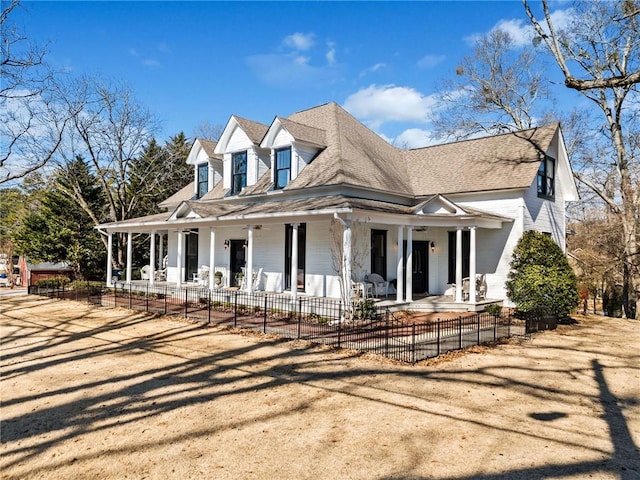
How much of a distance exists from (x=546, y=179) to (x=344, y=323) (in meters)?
12.6

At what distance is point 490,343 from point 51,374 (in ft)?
34.8

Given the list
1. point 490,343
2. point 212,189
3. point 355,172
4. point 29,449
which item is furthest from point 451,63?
point 29,449

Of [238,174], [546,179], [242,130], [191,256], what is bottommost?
[191,256]

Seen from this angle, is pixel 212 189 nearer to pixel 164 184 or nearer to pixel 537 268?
pixel 164 184

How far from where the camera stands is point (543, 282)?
1472 centimetres

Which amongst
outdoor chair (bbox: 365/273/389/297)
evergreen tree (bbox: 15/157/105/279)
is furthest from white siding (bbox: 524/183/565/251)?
evergreen tree (bbox: 15/157/105/279)

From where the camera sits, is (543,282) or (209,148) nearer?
(543,282)

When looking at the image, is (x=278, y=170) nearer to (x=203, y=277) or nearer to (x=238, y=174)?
(x=238, y=174)

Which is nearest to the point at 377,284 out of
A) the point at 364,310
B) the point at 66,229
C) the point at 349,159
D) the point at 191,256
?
the point at 364,310

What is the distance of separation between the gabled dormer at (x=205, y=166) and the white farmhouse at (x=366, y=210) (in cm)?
80

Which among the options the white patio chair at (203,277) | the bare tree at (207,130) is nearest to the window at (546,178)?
the white patio chair at (203,277)

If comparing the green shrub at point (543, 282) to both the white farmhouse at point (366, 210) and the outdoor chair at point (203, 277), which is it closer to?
the white farmhouse at point (366, 210)

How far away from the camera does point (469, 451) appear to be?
5.35 m

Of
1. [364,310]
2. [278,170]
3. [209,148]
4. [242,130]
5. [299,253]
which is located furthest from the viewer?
[209,148]
